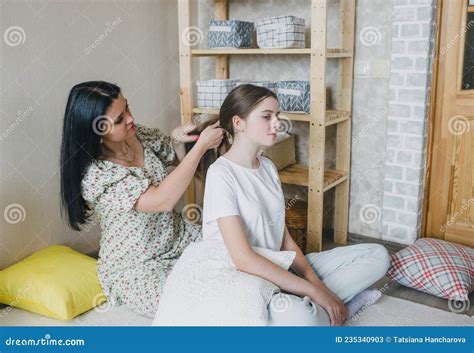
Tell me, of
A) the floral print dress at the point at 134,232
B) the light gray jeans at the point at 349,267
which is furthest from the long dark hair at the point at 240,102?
the light gray jeans at the point at 349,267

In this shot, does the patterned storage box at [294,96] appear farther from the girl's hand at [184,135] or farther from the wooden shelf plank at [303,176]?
the girl's hand at [184,135]

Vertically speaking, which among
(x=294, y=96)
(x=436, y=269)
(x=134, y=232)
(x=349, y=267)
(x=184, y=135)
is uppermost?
(x=294, y=96)

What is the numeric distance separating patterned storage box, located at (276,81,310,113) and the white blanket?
103 cm

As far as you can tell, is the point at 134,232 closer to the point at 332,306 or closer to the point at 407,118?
the point at 332,306

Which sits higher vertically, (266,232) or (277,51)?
(277,51)

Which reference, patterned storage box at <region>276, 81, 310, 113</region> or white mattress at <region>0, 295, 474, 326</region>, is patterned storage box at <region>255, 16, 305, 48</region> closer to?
patterned storage box at <region>276, 81, 310, 113</region>

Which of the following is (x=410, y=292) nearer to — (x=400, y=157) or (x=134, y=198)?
(x=400, y=157)

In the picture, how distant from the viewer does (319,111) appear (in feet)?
8.62

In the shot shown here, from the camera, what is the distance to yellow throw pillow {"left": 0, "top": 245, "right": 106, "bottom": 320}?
7.20 feet

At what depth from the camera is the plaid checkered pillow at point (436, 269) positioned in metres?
2.34

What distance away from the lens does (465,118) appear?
2.79m

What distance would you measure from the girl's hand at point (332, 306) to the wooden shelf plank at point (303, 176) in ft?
2.91

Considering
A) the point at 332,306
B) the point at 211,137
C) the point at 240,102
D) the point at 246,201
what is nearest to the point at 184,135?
the point at 211,137

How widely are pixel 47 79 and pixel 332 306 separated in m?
1.56
